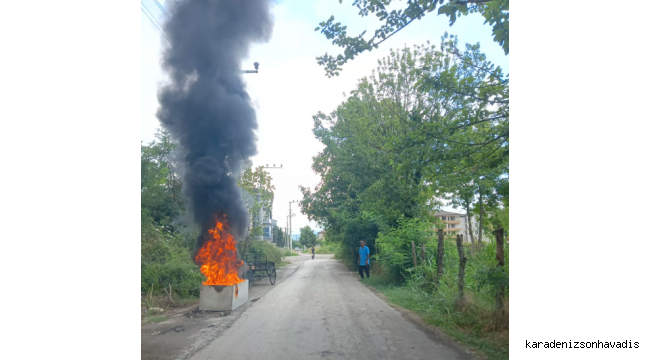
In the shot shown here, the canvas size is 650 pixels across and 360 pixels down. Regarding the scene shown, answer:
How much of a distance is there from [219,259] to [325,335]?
478 centimetres

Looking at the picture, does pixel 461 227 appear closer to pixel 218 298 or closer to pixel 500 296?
pixel 218 298

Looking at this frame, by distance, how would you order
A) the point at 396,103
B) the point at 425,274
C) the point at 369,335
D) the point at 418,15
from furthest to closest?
the point at 396,103, the point at 425,274, the point at 369,335, the point at 418,15

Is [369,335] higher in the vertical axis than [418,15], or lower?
lower

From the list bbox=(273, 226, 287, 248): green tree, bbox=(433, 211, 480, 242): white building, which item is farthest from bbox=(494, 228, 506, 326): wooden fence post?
bbox=(273, 226, 287, 248): green tree

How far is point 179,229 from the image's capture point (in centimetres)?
1723

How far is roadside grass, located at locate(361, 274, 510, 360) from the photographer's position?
19.5 ft

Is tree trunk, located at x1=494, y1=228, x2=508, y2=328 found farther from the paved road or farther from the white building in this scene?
the white building

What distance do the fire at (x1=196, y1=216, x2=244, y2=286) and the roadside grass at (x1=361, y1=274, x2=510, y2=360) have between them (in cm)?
458

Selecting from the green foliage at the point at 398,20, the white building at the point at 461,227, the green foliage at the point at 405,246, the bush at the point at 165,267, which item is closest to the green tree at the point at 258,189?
the bush at the point at 165,267

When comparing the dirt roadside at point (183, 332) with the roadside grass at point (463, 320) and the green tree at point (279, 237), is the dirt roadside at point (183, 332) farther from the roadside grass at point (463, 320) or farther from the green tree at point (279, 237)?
the green tree at point (279, 237)
